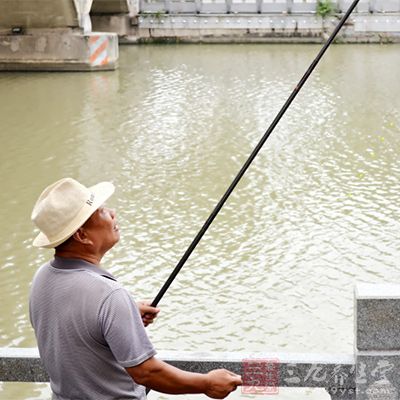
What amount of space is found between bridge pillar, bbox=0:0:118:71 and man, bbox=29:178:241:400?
15255mm

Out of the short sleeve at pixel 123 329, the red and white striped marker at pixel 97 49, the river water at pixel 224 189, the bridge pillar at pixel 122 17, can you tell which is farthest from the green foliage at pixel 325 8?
the short sleeve at pixel 123 329

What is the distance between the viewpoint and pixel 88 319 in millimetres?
2451

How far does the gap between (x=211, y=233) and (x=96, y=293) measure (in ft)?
17.1

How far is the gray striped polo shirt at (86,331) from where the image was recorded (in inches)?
95.0

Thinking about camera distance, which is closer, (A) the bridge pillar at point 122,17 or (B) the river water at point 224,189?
(B) the river water at point 224,189

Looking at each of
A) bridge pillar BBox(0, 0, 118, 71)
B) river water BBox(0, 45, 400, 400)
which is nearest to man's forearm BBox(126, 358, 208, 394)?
river water BBox(0, 45, 400, 400)

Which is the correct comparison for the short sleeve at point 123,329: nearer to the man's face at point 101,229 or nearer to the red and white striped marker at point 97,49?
the man's face at point 101,229

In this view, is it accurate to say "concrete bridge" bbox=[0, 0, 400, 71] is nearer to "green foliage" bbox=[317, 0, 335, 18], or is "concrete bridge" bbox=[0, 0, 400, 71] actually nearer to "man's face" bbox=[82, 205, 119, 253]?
"green foliage" bbox=[317, 0, 335, 18]

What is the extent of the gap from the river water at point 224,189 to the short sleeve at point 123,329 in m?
2.55

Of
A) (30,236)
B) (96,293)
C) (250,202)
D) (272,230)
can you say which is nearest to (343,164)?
(250,202)

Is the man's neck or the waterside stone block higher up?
the man's neck

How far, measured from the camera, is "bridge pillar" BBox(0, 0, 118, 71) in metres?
17.5

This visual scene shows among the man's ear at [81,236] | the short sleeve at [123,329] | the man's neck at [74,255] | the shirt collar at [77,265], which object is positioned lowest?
the short sleeve at [123,329]

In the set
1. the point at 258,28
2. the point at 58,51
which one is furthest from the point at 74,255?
the point at 258,28
